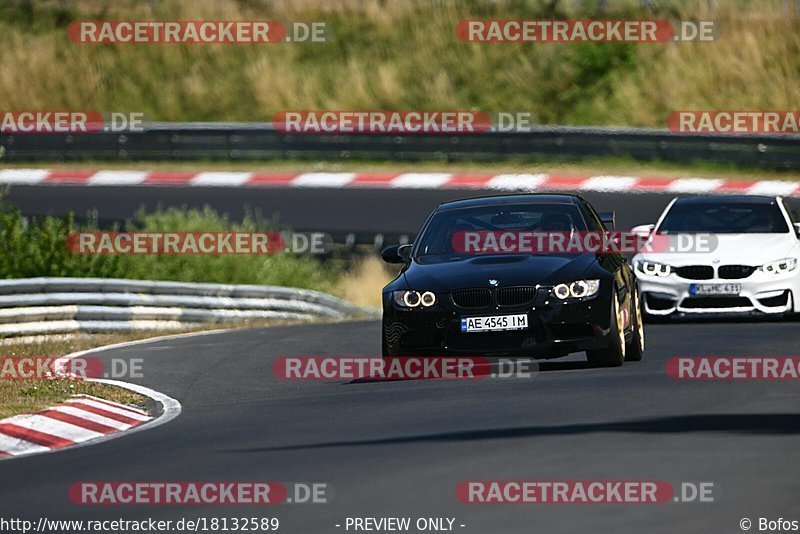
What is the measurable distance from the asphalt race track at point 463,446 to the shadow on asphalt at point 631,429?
14mm

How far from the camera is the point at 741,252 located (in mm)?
18125

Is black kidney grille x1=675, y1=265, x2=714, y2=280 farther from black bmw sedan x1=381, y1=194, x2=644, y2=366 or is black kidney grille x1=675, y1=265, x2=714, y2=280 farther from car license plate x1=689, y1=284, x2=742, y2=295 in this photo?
black bmw sedan x1=381, y1=194, x2=644, y2=366

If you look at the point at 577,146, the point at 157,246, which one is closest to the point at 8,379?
the point at 157,246

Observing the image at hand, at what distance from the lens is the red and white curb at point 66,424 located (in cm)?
1114

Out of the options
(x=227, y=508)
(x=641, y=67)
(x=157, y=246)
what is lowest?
(x=227, y=508)

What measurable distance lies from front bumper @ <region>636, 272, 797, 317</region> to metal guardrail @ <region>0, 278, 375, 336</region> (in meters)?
6.64

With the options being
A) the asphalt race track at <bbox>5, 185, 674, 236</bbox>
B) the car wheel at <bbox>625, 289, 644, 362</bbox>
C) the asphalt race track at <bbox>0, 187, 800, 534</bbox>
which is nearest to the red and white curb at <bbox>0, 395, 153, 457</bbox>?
the asphalt race track at <bbox>0, 187, 800, 534</bbox>

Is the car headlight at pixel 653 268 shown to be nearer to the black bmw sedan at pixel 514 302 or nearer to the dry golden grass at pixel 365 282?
the black bmw sedan at pixel 514 302

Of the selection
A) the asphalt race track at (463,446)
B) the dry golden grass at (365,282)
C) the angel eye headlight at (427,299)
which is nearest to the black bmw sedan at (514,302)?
the angel eye headlight at (427,299)

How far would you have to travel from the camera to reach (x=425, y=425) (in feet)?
34.7

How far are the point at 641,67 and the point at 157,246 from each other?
17.8m

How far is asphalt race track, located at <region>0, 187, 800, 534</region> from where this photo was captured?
7777 millimetres

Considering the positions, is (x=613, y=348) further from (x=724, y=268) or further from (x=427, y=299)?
(x=724, y=268)

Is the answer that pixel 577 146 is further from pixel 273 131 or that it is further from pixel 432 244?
pixel 432 244
